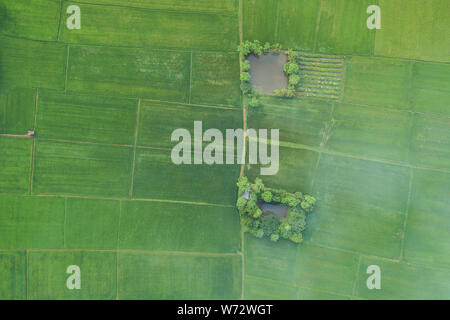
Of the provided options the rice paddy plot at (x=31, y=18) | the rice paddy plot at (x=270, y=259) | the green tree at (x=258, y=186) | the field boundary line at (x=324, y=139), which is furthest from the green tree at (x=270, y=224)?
the rice paddy plot at (x=31, y=18)

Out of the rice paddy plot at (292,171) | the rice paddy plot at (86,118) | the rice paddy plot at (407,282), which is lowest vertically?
the rice paddy plot at (407,282)

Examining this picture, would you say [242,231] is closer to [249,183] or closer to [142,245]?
[249,183]

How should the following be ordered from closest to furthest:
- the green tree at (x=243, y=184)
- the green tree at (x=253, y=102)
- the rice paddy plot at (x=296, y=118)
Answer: the green tree at (x=253, y=102) < the green tree at (x=243, y=184) < the rice paddy plot at (x=296, y=118)

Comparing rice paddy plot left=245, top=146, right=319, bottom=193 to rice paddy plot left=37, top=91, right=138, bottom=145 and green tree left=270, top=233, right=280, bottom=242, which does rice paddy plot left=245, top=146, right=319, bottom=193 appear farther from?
rice paddy plot left=37, top=91, right=138, bottom=145

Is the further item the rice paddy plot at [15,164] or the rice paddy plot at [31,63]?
the rice paddy plot at [15,164]

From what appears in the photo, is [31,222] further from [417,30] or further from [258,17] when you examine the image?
[417,30]

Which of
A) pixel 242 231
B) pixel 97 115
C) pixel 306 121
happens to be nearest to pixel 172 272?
pixel 242 231

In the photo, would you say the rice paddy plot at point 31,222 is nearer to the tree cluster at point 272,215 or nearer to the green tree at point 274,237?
the tree cluster at point 272,215

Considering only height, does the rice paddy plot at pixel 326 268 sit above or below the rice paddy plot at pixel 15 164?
below
